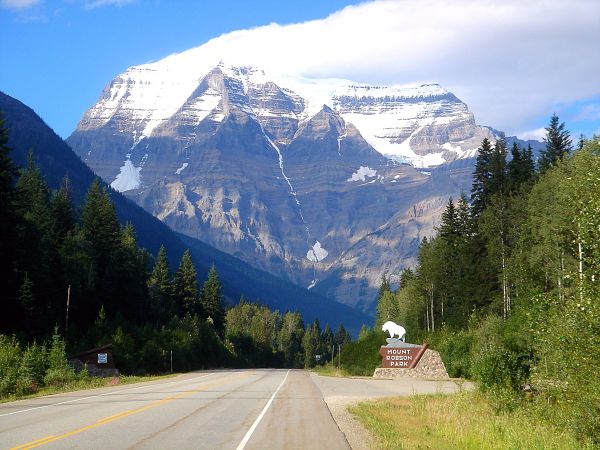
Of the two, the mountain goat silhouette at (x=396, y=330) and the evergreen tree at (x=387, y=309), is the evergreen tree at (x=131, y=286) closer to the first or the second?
the mountain goat silhouette at (x=396, y=330)

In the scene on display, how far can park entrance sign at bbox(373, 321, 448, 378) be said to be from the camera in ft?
196

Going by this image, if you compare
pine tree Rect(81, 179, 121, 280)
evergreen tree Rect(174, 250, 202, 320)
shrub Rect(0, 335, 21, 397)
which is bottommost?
shrub Rect(0, 335, 21, 397)

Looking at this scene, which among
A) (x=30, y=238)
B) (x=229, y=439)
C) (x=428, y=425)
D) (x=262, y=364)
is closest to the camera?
(x=229, y=439)

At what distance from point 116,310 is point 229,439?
7199 centimetres

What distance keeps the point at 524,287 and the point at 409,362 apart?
15788mm

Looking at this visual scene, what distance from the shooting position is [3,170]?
Answer: 52844 mm

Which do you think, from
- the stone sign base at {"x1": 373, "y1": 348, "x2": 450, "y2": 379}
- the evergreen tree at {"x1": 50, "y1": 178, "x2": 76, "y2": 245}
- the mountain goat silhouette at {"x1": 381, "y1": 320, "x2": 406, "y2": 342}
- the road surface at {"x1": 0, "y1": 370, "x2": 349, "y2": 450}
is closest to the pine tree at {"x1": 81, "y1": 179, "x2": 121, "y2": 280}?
the evergreen tree at {"x1": 50, "y1": 178, "x2": 76, "y2": 245}

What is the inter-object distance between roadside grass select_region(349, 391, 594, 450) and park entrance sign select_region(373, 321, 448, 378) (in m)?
31.5

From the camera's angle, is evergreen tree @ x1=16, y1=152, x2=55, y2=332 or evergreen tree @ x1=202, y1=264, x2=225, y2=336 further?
evergreen tree @ x1=202, y1=264, x2=225, y2=336

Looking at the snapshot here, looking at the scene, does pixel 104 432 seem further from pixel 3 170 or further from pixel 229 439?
pixel 3 170

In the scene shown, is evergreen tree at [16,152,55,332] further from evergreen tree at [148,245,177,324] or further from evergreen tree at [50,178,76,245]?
evergreen tree at [148,245,177,324]

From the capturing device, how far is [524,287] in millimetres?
48375

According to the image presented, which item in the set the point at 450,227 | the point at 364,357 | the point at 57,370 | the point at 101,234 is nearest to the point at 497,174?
the point at 450,227

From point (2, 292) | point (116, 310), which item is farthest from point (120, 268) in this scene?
point (2, 292)
